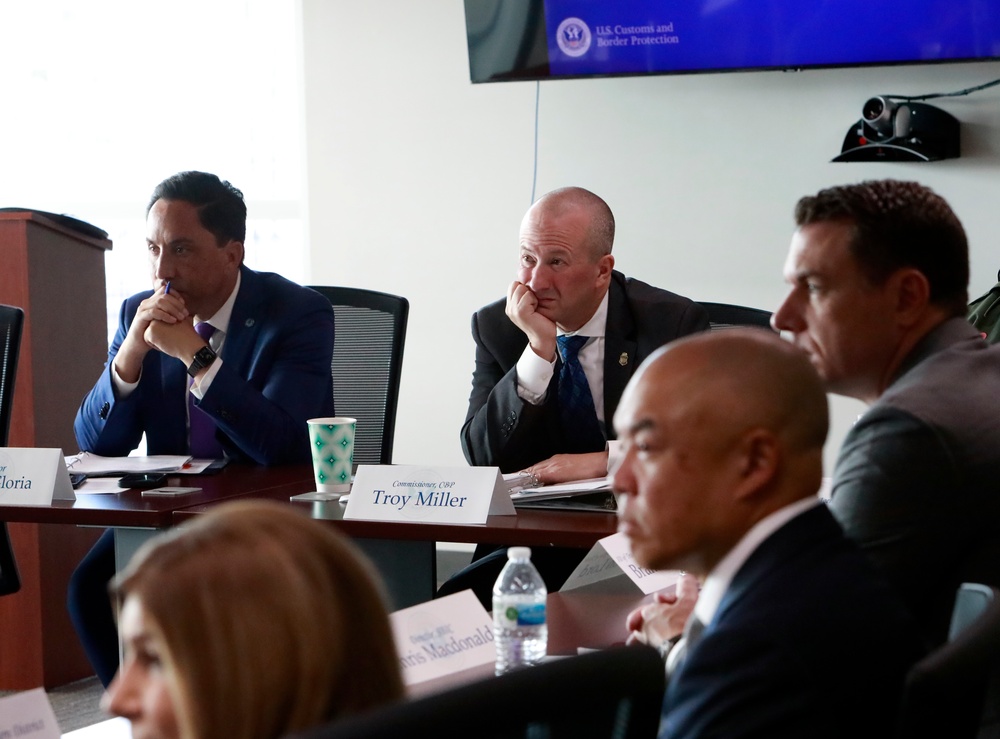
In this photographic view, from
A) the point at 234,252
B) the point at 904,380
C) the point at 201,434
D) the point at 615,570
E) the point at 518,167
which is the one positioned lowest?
the point at 615,570

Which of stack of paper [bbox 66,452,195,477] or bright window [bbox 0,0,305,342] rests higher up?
bright window [bbox 0,0,305,342]

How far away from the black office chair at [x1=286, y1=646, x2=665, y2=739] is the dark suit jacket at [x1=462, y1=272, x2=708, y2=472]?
2.03 meters

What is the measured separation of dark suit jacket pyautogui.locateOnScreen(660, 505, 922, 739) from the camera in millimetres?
1062

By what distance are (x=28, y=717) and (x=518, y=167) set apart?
3.54m

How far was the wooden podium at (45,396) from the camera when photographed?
147 inches

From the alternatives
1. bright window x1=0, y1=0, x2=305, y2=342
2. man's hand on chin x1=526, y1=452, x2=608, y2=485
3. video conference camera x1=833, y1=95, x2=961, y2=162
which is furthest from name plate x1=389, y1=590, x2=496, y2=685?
bright window x1=0, y1=0, x2=305, y2=342

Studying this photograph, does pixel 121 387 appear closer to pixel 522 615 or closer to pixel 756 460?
pixel 522 615

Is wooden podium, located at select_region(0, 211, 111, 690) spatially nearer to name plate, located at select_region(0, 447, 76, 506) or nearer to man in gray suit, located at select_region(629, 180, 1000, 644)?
name plate, located at select_region(0, 447, 76, 506)

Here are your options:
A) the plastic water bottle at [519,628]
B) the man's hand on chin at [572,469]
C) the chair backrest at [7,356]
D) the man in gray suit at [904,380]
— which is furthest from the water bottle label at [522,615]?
the chair backrest at [7,356]

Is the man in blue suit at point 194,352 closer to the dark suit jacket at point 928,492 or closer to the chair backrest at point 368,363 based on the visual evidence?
the chair backrest at point 368,363

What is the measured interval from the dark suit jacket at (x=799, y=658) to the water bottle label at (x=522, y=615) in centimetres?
50

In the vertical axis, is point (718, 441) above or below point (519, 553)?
above

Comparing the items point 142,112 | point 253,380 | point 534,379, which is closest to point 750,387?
point 534,379

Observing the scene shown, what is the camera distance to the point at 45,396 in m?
3.81
